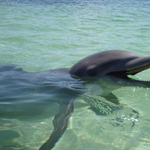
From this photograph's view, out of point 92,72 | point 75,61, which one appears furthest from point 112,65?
point 75,61

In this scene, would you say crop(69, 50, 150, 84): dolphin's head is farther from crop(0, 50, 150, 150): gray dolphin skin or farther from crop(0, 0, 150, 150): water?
crop(0, 0, 150, 150): water

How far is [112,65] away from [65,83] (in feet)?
3.25

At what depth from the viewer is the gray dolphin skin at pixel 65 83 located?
10.9 ft

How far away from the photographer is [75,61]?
20.5 ft

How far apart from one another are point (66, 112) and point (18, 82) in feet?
5.48

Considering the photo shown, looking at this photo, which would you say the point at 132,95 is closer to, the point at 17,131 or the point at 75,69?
the point at 75,69

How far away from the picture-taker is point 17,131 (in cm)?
281

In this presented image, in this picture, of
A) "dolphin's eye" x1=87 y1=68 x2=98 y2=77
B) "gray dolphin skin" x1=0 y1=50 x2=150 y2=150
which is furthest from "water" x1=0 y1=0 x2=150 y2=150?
"dolphin's eye" x1=87 y1=68 x2=98 y2=77

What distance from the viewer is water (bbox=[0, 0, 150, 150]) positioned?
265 centimetres

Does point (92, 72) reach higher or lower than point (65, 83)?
higher

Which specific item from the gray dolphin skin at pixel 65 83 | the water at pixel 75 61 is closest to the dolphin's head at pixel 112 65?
the gray dolphin skin at pixel 65 83

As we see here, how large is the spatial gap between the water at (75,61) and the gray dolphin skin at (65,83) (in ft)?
0.57

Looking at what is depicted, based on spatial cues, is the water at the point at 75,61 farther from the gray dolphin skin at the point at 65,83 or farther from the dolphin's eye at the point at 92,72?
the dolphin's eye at the point at 92,72

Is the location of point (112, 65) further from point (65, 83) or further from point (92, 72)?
point (65, 83)
